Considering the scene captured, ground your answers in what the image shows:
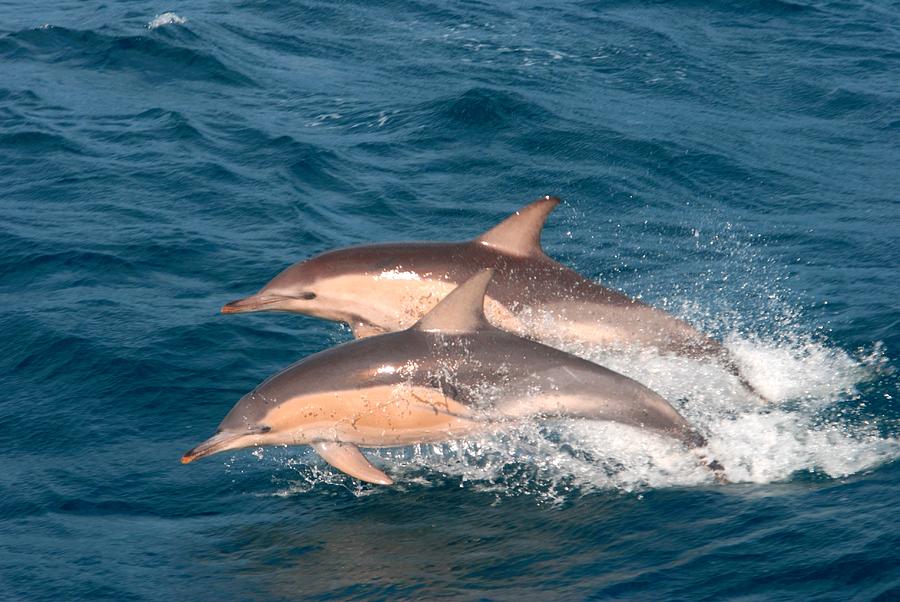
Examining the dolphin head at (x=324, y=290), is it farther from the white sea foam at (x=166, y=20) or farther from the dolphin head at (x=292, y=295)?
the white sea foam at (x=166, y=20)

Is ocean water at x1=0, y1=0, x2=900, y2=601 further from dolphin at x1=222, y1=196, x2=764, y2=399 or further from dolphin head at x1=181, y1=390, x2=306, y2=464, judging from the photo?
dolphin head at x1=181, y1=390, x2=306, y2=464

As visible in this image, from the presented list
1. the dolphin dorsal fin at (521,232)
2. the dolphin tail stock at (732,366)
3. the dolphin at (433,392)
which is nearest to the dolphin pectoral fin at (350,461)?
the dolphin at (433,392)

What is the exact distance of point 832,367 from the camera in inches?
357

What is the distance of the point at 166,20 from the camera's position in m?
18.5

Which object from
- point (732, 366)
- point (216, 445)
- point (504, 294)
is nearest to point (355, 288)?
point (504, 294)

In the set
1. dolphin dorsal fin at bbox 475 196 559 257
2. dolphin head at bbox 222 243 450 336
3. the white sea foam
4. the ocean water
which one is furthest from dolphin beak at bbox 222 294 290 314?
the white sea foam

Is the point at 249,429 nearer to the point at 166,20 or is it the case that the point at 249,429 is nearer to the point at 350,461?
the point at 350,461

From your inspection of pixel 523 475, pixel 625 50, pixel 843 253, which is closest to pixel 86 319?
pixel 523 475

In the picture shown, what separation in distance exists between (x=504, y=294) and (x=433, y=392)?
52.7 inches

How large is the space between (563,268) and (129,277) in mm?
4403

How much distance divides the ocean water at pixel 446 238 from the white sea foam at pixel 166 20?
9 centimetres

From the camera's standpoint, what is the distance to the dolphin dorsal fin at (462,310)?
281 inches

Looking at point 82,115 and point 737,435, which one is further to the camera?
point 82,115

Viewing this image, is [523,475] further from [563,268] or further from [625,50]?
[625,50]
